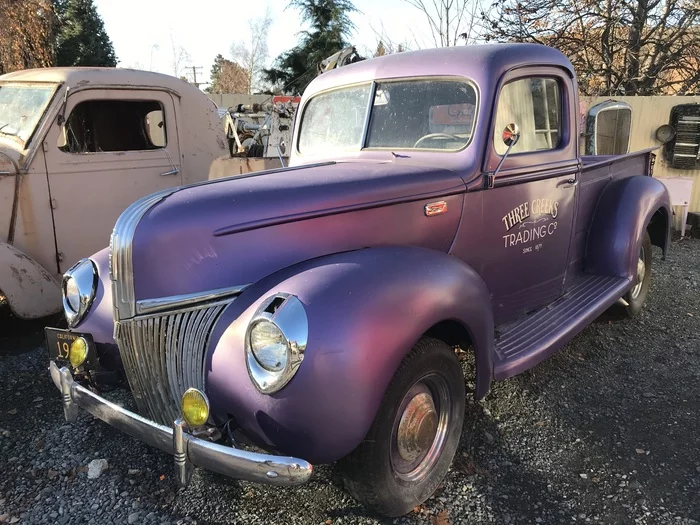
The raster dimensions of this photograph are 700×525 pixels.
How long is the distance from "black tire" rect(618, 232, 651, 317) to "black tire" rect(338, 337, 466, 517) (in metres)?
2.51

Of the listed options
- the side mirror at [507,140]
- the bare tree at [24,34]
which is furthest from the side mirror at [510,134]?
the bare tree at [24,34]

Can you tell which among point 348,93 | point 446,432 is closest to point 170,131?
point 348,93

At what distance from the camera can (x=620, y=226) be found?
3695 mm

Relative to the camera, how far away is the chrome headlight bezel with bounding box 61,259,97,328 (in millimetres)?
2416

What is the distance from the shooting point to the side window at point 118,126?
4.68 metres

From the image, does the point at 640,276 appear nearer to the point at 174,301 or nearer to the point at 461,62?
the point at 461,62

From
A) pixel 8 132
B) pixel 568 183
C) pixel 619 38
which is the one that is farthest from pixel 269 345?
pixel 619 38

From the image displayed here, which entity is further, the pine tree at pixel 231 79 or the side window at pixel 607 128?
the pine tree at pixel 231 79

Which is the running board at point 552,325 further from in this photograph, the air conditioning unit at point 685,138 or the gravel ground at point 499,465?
the air conditioning unit at point 685,138

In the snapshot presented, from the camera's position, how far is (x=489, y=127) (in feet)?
9.05

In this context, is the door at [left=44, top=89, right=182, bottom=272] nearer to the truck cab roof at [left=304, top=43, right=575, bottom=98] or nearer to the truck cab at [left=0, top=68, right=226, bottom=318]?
the truck cab at [left=0, top=68, right=226, bottom=318]

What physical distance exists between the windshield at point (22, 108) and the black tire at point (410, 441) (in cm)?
369

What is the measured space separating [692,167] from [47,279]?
7.88 m

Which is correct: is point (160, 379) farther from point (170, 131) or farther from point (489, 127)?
point (170, 131)
